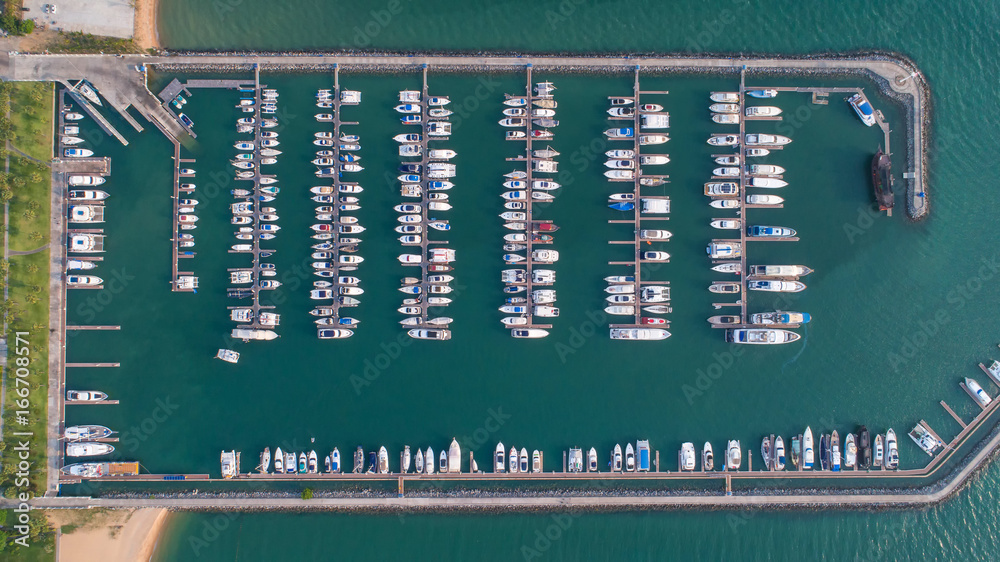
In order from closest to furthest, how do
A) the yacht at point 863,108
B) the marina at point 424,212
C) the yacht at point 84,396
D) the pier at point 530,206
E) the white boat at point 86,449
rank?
1. the white boat at point 86,449
2. the yacht at point 84,396
3. the marina at point 424,212
4. the pier at point 530,206
5. the yacht at point 863,108

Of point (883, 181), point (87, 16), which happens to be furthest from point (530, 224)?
point (87, 16)

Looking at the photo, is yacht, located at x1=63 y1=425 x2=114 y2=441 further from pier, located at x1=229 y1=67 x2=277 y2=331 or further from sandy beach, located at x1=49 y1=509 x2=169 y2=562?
pier, located at x1=229 y1=67 x2=277 y2=331

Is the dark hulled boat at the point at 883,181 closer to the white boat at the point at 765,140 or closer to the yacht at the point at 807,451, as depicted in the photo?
the white boat at the point at 765,140

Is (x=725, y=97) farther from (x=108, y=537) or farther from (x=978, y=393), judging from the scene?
(x=108, y=537)

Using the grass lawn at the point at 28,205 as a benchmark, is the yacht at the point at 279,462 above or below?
below

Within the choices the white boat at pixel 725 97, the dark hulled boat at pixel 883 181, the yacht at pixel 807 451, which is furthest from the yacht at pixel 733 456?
the white boat at pixel 725 97

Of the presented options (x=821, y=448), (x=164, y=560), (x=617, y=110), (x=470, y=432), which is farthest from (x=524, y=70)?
(x=164, y=560)

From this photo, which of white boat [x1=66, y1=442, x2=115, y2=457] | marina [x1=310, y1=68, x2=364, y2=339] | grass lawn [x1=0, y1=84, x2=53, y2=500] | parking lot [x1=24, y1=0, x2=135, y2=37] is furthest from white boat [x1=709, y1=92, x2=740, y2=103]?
white boat [x1=66, y1=442, x2=115, y2=457]

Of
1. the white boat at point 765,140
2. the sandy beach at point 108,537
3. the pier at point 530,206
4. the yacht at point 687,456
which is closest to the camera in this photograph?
the sandy beach at point 108,537
